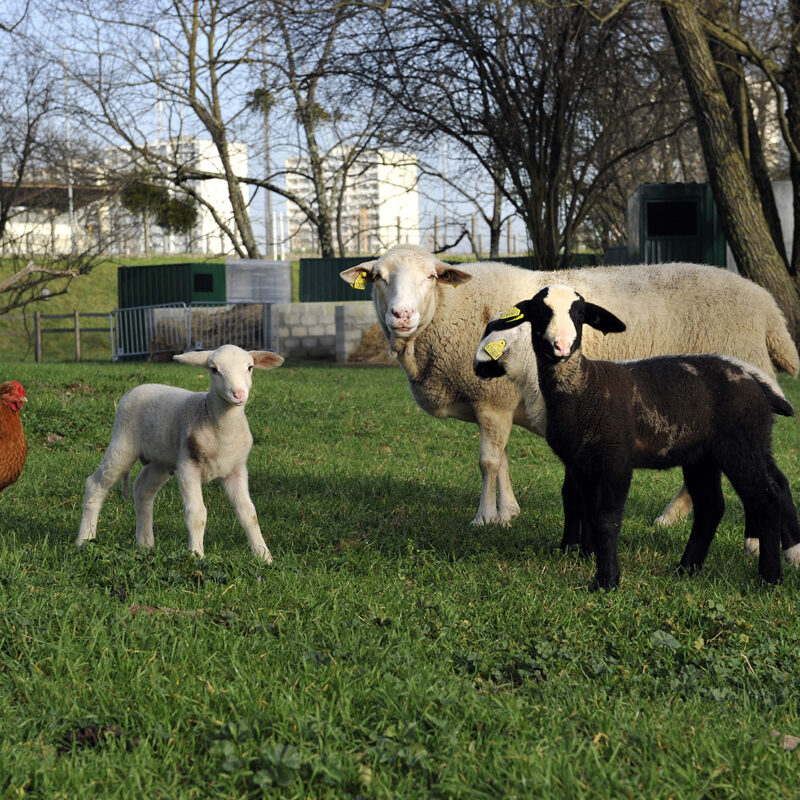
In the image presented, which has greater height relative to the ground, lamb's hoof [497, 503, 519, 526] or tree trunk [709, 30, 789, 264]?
tree trunk [709, 30, 789, 264]

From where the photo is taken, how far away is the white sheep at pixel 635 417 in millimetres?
4645

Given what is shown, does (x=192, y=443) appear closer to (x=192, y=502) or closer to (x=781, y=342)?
(x=192, y=502)

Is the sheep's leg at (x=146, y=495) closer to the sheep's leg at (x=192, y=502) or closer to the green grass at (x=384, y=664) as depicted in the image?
the green grass at (x=384, y=664)

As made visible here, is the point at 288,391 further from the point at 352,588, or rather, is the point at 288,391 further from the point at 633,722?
the point at 633,722

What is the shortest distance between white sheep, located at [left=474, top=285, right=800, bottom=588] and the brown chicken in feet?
9.54

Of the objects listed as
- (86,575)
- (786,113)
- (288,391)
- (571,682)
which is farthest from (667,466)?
(786,113)

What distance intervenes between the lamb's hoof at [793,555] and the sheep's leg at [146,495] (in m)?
3.47

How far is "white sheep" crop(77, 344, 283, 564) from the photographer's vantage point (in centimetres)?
490

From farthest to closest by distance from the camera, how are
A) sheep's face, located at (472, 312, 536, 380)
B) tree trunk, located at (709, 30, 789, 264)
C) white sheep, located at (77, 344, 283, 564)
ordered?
tree trunk, located at (709, 30, 789, 264) < sheep's face, located at (472, 312, 536, 380) < white sheep, located at (77, 344, 283, 564)

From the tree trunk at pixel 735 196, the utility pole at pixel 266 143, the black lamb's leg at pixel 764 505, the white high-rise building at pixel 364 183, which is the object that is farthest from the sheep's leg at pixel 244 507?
the white high-rise building at pixel 364 183

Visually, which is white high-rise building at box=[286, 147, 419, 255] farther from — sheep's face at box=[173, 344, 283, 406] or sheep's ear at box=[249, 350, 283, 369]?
sheep's face at box=[173, 344, 283, 406]

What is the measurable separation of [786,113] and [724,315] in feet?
34.4

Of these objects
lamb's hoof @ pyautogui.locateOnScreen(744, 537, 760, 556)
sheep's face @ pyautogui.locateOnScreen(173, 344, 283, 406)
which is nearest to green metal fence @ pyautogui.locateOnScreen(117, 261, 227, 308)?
sheep's face @ pyautogui.locateOnScreen(173, 344, 283, 406)

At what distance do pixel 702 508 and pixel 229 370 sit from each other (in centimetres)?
260
